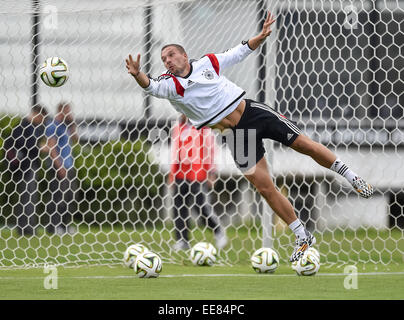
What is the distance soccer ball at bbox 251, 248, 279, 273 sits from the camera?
26.4 feet

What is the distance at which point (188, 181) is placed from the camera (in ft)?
35.5

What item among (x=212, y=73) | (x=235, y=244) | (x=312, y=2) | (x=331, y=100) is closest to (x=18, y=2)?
(x=212, y=73)

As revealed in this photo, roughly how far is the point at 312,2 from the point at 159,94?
3.59 m

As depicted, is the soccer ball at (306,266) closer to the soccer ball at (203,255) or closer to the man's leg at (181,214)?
the soccer ball at (203,255)

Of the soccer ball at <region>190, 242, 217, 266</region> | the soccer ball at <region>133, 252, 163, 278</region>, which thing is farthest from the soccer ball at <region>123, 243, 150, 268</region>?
the soccer ball at <region>190, 242, 217, 266</region>

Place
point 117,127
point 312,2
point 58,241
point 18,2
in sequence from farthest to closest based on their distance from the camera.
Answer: point 117,127 < point 58,241 < point 312,2 < point 18,2

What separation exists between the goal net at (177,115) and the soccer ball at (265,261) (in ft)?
4.31

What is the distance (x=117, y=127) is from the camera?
1302 cm

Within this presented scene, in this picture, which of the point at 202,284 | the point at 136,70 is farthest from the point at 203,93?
the point at 202,284

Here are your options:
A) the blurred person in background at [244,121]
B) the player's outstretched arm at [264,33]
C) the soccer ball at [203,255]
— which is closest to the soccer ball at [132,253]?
the soccer ball at [203,255]

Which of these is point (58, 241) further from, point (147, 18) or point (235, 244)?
point (147, 18)

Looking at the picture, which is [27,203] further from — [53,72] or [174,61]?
[174,61]

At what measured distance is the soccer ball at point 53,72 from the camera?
26.4 ft

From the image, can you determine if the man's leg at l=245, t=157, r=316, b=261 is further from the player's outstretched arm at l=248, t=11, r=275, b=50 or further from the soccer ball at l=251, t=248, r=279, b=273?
the player's outstretched arm at l=248, t=11, r=275, b=50
